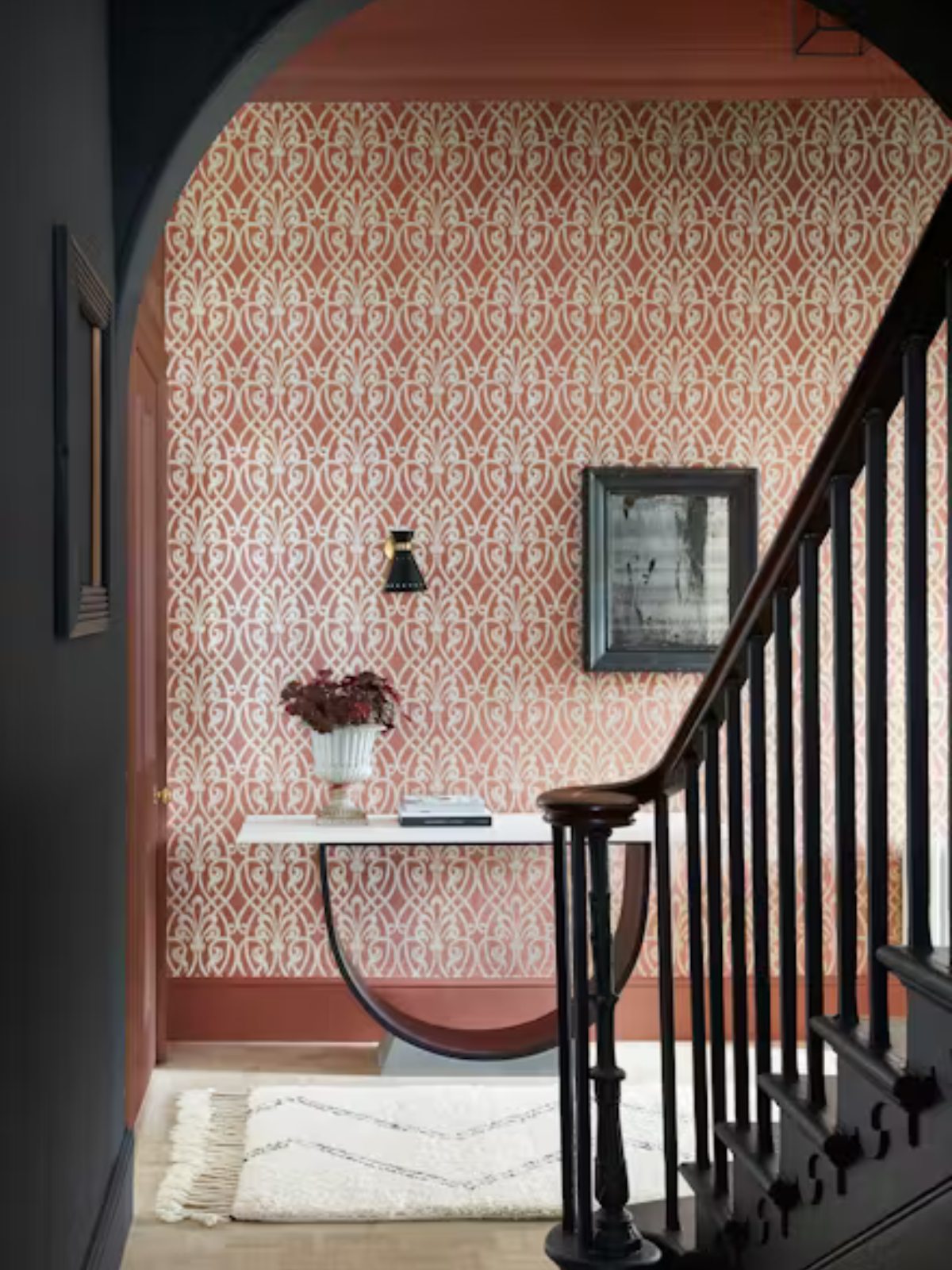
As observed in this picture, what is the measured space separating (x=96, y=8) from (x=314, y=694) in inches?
89.6

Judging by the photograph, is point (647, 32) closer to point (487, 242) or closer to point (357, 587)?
point (487, 242)

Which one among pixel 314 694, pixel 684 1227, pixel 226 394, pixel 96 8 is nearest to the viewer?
pixel 96 8

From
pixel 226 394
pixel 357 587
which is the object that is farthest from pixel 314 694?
pixel 226 394

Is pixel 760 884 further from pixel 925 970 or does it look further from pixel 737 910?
pixel 925 970

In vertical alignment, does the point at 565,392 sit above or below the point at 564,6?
below

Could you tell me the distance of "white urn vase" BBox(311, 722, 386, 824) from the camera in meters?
4.32

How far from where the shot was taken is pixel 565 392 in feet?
15.3

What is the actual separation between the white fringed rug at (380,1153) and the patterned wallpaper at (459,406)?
0.71 m

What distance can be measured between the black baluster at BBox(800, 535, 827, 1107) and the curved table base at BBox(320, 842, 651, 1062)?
2137 millimetres

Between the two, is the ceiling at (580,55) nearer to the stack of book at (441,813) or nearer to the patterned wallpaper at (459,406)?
the patterned wallpaper at (459,406)

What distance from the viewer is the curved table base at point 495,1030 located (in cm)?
423

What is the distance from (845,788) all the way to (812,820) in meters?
0.12

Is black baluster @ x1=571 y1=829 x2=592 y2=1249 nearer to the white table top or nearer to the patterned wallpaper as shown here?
the white table top

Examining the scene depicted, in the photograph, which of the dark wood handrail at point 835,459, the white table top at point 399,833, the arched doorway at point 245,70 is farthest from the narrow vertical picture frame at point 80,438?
the white table top at point 399,833
